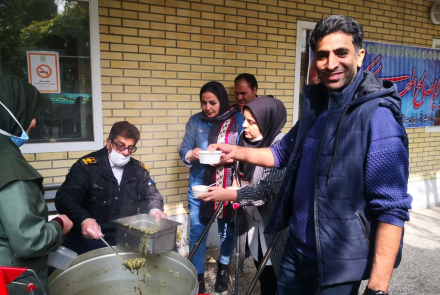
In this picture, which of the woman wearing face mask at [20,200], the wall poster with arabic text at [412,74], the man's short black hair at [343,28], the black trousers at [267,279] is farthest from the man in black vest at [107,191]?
the wall poster with arabic text at [412,74]

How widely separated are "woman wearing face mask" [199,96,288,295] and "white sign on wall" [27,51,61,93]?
6.93 ft

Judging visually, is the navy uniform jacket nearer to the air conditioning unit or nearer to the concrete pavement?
the concrete pavement

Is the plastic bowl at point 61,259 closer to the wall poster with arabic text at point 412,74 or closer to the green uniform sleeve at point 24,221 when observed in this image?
the green uniform sleeve at point 24,221

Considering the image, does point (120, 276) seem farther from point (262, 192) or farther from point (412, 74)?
point (412, 74)

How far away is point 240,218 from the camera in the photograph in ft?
8.73

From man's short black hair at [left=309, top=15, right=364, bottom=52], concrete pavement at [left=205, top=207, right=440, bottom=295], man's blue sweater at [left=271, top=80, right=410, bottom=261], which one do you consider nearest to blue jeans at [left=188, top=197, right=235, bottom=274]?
concrete pavement at [left=205, top=207, right=440, bottom=295]

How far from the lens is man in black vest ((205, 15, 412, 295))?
4.50 ft

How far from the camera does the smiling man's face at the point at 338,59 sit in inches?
60.4

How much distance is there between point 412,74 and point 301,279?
5.43 metres

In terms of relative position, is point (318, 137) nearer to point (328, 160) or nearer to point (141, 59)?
point (328, 160)

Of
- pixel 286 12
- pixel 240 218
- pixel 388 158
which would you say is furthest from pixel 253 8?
pixel 388 158

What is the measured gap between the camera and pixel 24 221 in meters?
1.42

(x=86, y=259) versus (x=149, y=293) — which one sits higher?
(x=86, y=259)

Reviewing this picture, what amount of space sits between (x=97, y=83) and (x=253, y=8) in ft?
7.33
